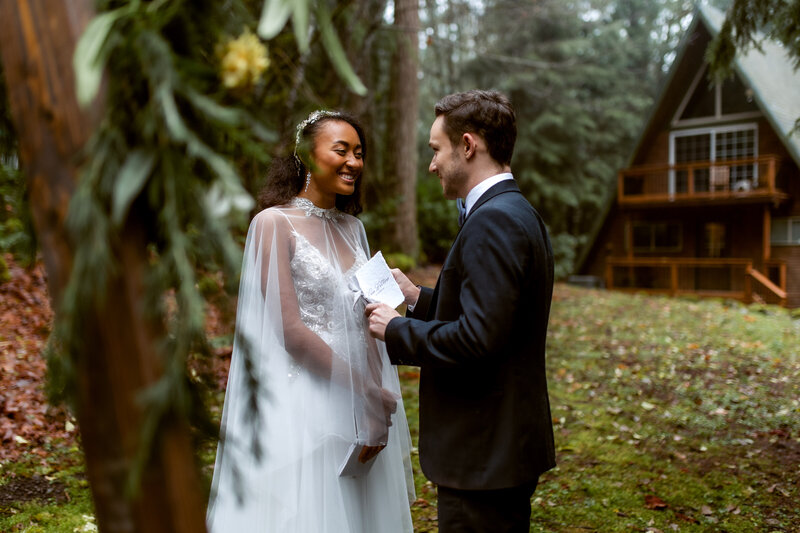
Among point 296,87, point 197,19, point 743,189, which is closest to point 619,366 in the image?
point 296,87

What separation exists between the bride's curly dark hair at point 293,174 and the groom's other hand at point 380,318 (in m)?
0.88

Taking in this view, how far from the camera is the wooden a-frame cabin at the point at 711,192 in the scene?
65.0 feet

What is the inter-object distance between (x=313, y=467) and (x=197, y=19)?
7.01ft

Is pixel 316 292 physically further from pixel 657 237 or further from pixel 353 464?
pixel 657 237

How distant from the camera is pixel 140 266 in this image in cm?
129

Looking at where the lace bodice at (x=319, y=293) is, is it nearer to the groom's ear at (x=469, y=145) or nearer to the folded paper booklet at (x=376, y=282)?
the folded paper booklet at (x=376, y=282)

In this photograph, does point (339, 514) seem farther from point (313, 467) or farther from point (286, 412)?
point (286, 412)

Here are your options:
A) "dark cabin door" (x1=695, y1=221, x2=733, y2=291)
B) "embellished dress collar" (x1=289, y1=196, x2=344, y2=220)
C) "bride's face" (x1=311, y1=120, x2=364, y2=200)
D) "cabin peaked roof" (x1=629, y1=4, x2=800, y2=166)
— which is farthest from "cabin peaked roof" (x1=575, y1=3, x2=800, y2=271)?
"embellished dress collar" (x1=289, y1=196, x2=344, y2=220)

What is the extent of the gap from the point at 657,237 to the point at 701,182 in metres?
2.52

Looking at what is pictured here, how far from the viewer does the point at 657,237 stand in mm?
23844

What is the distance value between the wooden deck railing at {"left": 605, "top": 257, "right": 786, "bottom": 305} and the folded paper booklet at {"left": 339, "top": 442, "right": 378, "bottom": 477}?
1921 centimetres

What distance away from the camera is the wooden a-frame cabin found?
1981cm

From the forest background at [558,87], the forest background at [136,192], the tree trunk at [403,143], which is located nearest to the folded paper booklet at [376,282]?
the forest background at [136,192]

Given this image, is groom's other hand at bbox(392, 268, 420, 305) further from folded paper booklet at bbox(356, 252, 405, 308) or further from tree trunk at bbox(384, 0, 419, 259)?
tree trunk at bbox(384, 0, 419, 259)
